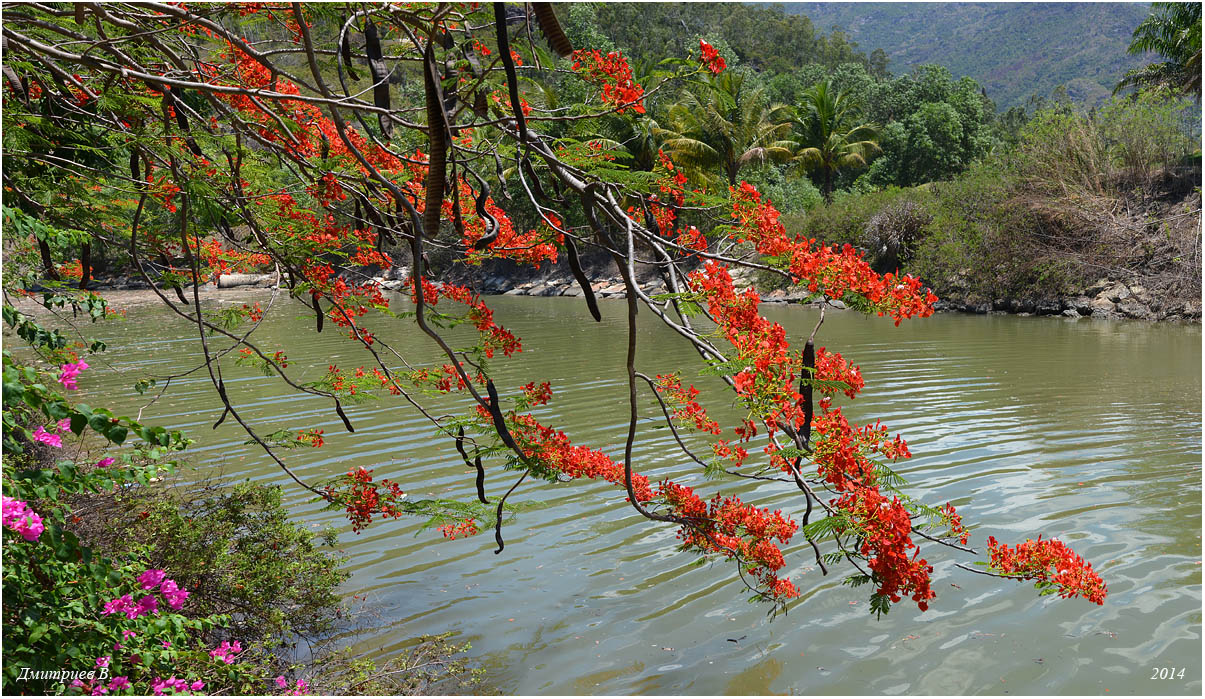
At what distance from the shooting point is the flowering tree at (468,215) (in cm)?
254

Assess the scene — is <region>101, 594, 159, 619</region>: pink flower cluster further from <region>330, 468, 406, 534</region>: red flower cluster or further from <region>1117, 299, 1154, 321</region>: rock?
<region>1117, 299, 1154, 321</region>: rock

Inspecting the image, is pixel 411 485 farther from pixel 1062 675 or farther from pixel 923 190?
pixel 923 190

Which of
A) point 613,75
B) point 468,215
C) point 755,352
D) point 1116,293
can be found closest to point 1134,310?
point 1116,293

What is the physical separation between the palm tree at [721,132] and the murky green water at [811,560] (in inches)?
676

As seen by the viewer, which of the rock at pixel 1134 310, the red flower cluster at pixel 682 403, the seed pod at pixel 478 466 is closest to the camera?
the seed pod at pixel 478 466

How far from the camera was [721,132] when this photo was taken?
89.3 ft

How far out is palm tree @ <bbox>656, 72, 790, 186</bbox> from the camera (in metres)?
26.3

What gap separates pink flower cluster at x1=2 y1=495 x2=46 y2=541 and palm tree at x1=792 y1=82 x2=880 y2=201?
1252 inches

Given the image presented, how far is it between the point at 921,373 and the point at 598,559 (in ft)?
25.5

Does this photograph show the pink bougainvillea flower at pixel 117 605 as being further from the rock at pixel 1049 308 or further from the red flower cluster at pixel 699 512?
the rock at pixel 1049 308

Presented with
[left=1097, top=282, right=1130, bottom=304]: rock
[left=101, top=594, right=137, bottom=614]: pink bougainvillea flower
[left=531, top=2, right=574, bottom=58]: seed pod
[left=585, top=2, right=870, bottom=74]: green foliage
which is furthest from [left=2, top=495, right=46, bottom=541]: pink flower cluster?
[left=585, top=2, right=870, bottom=74]: green foliage

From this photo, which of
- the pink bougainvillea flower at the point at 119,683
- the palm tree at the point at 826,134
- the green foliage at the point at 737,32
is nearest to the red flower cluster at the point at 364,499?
the pink bougainvillea flower at the point at 119,683

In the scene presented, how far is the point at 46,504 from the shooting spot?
249 cm

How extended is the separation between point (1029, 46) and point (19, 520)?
6225 inches
